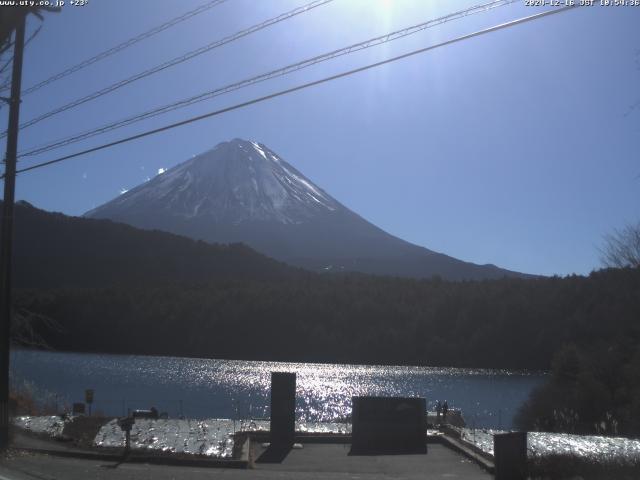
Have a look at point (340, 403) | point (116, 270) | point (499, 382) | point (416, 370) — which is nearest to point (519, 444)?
point (340, 403)

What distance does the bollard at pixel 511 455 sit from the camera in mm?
12133

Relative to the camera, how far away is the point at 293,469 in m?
15.0

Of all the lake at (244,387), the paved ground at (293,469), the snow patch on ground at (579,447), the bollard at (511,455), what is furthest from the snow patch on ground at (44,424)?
the lake at (244,387)

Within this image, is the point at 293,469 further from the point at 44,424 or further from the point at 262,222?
the point at 262,222

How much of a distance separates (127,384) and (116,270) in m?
64.1

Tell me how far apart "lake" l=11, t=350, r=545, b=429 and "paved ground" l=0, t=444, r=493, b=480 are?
14.5 metres

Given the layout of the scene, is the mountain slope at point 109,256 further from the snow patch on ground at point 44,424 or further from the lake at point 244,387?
the snow patch on ground at point 44,424

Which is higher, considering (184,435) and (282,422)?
(282,422)

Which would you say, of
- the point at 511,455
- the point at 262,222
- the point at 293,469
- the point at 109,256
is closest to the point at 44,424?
the point at 293,469

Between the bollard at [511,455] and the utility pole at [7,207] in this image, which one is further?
the utility pole at [7,207]

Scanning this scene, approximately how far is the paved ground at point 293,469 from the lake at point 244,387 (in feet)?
47.5

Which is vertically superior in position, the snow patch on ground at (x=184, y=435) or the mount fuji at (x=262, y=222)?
the mount fuji at (x=262, y=222)

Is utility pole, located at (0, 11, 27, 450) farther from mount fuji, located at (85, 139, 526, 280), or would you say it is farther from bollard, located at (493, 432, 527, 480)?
mount fuji, located at (85, 139, 526, 280)

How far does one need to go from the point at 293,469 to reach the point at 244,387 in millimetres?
37513
